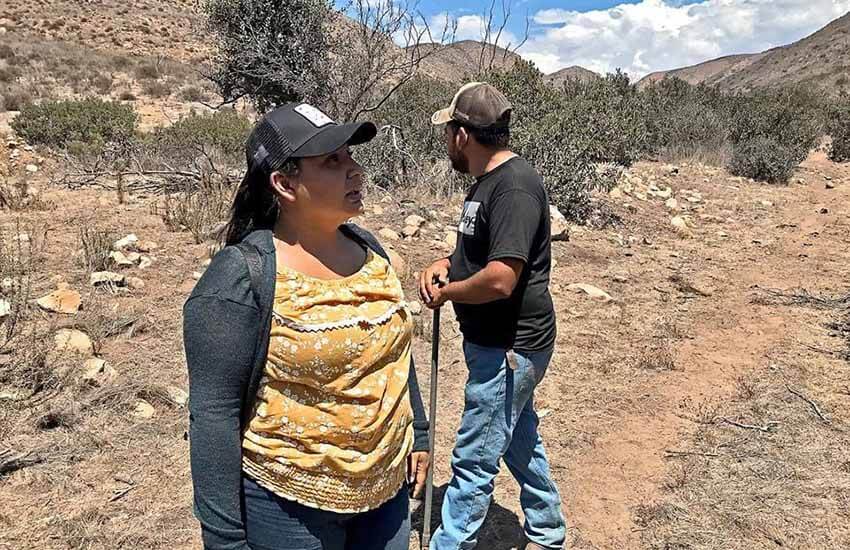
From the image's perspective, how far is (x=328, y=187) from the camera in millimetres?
1416

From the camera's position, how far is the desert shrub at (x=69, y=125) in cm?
1007

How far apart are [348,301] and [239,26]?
8.97 metres

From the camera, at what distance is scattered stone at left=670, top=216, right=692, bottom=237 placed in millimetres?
8453

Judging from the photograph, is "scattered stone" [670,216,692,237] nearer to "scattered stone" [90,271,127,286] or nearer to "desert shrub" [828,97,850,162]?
"scattered stone" [90,271,127,286]

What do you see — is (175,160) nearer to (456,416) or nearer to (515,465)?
(456,416)

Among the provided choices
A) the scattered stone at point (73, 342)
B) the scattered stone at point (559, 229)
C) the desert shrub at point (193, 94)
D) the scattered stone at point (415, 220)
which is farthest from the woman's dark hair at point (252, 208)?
the desert shrub at point (193, 94)

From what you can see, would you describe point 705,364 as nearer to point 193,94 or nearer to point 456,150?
point 456,150

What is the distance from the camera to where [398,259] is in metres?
5.77

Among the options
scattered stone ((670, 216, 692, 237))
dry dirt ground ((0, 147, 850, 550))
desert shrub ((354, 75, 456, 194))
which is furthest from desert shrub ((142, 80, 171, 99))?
scattered stone ((670, 216, 692, 237))

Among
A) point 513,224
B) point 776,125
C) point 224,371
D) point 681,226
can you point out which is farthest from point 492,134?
point 776,125

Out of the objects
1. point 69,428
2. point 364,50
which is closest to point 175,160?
point 364,50

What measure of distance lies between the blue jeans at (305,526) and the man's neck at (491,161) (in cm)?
118

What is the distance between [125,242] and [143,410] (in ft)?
8.80

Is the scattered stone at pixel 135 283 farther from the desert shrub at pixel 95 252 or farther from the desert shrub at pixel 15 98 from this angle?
the desert shrub at pixel 15 98
